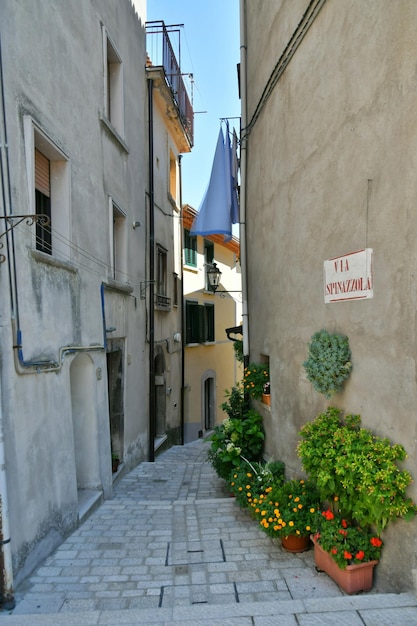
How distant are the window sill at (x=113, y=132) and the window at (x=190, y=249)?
7788mm

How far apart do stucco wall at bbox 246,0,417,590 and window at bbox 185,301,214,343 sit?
10246 mm

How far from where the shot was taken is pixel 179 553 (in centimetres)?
501

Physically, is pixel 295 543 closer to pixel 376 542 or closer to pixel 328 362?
pixel 376 542

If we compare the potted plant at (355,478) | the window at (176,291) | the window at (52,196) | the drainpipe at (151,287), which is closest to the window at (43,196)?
the window at (52,196)

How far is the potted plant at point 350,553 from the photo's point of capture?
3.86 meters

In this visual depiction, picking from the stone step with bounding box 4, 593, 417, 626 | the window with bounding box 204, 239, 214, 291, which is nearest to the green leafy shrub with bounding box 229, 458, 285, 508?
the stone step with bounding box 4, 593, 417, 626

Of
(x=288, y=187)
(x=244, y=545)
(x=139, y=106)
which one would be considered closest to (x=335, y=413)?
(x=244, y=545)

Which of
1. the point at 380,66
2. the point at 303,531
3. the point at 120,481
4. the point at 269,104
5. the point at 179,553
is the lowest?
the point at 120,481

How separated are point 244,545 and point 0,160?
4855 millimetres

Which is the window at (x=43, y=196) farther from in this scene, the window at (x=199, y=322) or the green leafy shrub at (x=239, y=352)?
the window at (x=199, y=322)

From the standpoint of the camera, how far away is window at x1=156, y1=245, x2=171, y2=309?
13281mm

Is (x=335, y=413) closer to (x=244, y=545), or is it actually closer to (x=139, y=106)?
(x=244, y=545)

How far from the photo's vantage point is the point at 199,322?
18484 millimetres

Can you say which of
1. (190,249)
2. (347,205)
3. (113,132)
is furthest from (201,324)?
(347,205)
